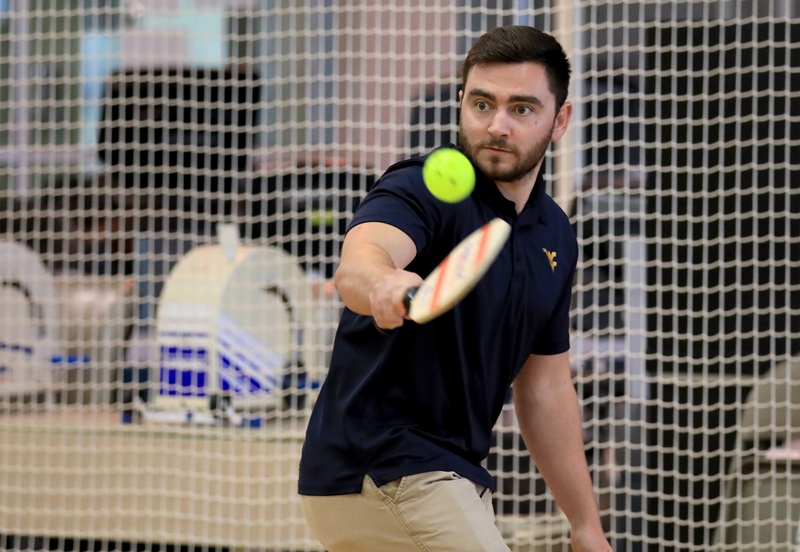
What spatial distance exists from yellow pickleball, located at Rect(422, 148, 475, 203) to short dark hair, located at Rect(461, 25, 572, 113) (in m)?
0.25

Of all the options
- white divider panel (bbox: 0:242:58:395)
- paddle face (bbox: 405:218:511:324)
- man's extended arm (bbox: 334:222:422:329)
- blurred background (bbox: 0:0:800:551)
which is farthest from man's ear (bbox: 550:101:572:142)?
white divider panel (bbox: 0:242:58:395)

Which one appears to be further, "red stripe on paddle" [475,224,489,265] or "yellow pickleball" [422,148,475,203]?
"yellow pickleball" [422,148,475,203]

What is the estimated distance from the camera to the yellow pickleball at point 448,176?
1757mm

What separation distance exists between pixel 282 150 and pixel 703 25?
80.7 inches

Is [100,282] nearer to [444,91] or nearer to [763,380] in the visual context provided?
[444,91]

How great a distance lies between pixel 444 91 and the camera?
4.71m

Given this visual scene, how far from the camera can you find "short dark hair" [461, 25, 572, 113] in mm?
1932

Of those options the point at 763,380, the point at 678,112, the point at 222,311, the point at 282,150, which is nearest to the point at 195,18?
the point at 282,150

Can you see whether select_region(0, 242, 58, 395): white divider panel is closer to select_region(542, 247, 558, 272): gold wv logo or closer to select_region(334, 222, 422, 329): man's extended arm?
select_region(542, 247, 558, 272): gold wv logo

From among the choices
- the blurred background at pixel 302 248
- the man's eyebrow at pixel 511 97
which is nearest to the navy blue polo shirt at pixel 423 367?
the man's eyebrow at pixel 511 97

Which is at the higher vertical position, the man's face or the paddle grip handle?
the man's face

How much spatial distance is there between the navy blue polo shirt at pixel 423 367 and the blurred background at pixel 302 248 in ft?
8.41

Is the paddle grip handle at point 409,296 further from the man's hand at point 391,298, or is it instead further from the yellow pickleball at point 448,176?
the yellow pickleball at point 448,176

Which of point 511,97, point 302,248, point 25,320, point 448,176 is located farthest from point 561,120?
point 25,320
